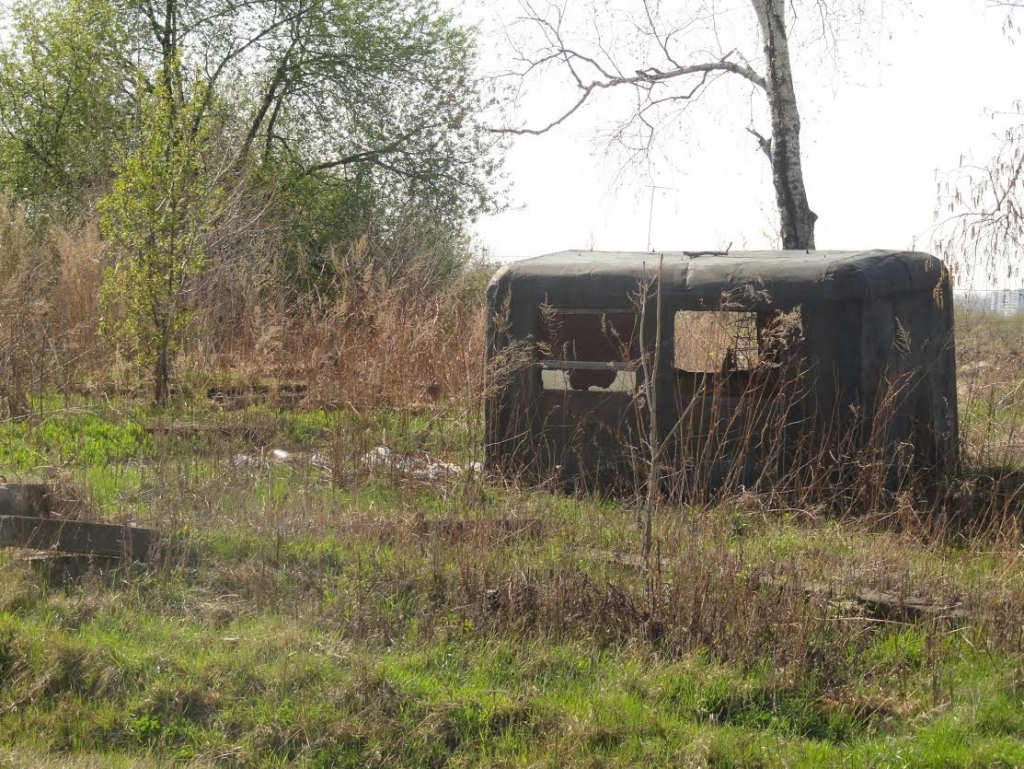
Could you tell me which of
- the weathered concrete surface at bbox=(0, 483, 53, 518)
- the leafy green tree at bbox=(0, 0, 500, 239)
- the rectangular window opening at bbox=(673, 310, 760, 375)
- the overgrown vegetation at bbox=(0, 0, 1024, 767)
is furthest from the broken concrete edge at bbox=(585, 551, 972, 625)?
the leafy green tree at bbox=(0, 0, 500, 239)

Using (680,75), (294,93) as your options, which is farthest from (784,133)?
(294,93)

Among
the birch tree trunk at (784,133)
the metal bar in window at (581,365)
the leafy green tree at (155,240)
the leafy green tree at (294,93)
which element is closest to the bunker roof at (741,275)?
the metal bar in window at (581,365)

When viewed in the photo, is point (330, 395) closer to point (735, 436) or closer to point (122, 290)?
point (735, 436)

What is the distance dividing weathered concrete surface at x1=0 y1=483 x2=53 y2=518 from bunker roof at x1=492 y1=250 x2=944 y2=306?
3.89 m

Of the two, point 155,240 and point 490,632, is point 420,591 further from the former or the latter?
point 155,240

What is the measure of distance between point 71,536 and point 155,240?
7.33m

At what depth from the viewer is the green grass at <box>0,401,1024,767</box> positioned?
13.5 ft

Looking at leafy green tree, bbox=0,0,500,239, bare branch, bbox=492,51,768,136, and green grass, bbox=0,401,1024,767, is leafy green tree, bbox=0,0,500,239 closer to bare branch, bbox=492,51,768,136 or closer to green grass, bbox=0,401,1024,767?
bare branch, bbox=492,51,768,136

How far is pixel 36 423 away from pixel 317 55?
16.4 meters

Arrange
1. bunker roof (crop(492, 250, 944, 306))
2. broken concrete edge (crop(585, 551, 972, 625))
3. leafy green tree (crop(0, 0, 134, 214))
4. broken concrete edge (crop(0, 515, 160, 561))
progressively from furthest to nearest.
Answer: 1. leafy green tree (crop(0, 0, 134, 214))
2. bunker roof (crop(492, 250, 944, 306))
3. broken concrete edge (crop(0, 515, 160, 561))
4. broken concrete edge (crop(585, 551, 972, 625))

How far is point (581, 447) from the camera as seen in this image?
8.27 m

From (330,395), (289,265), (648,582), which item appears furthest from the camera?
(289,265)

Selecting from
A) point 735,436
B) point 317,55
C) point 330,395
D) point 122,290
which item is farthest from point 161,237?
point 317,55

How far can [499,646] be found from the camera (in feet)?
15.9
